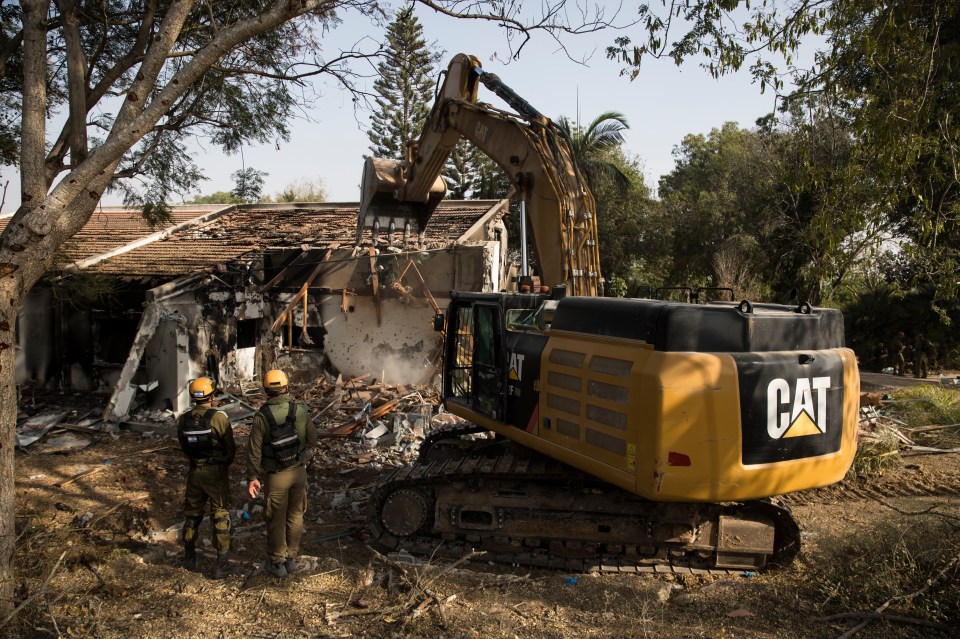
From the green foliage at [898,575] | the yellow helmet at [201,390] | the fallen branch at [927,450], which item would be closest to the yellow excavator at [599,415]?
the green foliage at [898,575]

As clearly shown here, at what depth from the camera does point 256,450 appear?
546 cm

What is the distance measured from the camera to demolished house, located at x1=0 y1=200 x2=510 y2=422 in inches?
480

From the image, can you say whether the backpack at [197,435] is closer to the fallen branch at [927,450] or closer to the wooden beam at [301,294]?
the wooden beam at [301,294]

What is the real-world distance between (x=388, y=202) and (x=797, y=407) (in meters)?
5.95

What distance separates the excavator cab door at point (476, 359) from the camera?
6.09m

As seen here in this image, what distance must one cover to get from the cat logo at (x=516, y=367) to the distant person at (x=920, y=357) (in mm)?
16053

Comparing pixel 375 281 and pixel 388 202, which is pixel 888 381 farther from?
pixel 388 202

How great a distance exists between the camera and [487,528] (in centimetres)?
590

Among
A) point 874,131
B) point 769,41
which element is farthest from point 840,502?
point 769,41

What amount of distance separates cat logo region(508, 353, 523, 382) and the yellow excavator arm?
0.84m

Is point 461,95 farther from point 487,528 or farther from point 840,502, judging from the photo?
point 840,502

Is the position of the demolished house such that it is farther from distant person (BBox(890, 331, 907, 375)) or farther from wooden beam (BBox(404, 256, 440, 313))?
distant person (BBox(890, 331, 907, 375))

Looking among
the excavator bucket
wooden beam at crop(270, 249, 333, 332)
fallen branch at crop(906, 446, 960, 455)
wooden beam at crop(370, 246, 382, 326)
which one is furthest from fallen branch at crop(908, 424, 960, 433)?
wooden beam at crop(270, 249, 333, 332)

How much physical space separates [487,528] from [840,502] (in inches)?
176
